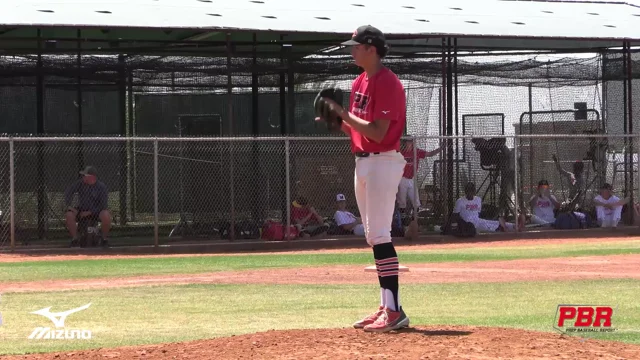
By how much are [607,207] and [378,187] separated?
1602 centimetres

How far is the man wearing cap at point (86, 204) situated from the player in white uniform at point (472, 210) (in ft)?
22.3

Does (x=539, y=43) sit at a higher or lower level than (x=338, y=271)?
higher

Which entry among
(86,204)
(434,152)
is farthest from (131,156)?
(434,152)

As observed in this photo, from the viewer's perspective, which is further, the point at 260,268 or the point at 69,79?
the point at 69,79

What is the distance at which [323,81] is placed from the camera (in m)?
22.8

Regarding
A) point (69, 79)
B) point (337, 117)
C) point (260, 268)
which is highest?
point (69, 79)

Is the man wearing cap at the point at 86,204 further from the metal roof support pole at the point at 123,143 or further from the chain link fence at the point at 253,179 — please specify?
the metal roof support pole at the point at 123,143

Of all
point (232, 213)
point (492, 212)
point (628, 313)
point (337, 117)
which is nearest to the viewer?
point (337, 117)

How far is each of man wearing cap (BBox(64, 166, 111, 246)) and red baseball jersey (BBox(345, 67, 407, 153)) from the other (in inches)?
473

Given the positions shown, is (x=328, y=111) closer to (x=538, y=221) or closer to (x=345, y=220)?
(x=345, y=220)

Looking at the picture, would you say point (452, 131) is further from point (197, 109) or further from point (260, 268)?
point (260, 268)

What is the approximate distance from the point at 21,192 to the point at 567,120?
1171 centimetres

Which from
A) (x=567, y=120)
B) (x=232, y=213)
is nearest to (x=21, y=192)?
(x=232, y=213)

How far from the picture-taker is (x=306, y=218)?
2094 cm
